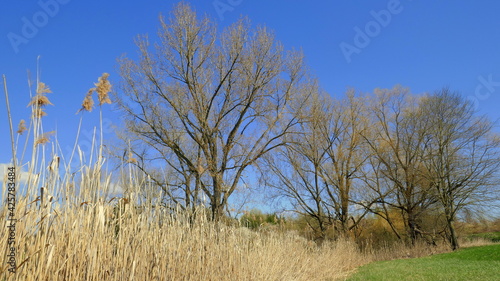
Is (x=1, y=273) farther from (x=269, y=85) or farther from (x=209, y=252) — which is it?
(x=269, y=85)

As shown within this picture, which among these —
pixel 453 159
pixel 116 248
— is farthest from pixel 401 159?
pixel 116 248

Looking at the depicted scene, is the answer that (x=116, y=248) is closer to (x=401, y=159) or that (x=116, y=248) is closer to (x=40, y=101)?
(x=40, y=101)

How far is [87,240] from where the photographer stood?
2818 mm

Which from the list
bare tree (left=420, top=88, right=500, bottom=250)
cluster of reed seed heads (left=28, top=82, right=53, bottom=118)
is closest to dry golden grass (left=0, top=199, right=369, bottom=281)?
cluster of reed seed heads (left=28, top=82, right=53, bottom=118)

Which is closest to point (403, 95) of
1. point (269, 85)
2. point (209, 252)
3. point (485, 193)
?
point (485, 193)

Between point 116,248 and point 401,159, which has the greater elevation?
point 401,159

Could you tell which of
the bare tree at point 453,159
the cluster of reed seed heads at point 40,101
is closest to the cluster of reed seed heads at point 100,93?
the cluster of reed seed heads at point 40,101

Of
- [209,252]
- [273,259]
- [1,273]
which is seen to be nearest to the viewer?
[1,273]

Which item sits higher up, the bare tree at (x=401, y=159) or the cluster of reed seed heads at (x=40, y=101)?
the bare tree at (x=401, y=159)

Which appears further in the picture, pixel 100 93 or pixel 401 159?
pixel 401 159

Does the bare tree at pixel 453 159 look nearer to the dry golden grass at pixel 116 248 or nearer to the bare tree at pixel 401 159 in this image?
the bare tree at pixel 401 159

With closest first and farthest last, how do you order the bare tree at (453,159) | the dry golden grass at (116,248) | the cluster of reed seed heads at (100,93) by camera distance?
1. the dry golden grass at (116,248)
2. the cluster of reed seed heads at (100,93)
3. the bare tree at (453,159)

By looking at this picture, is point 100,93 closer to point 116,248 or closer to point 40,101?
point 40,101

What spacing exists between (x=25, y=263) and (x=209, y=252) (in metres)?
2.76
